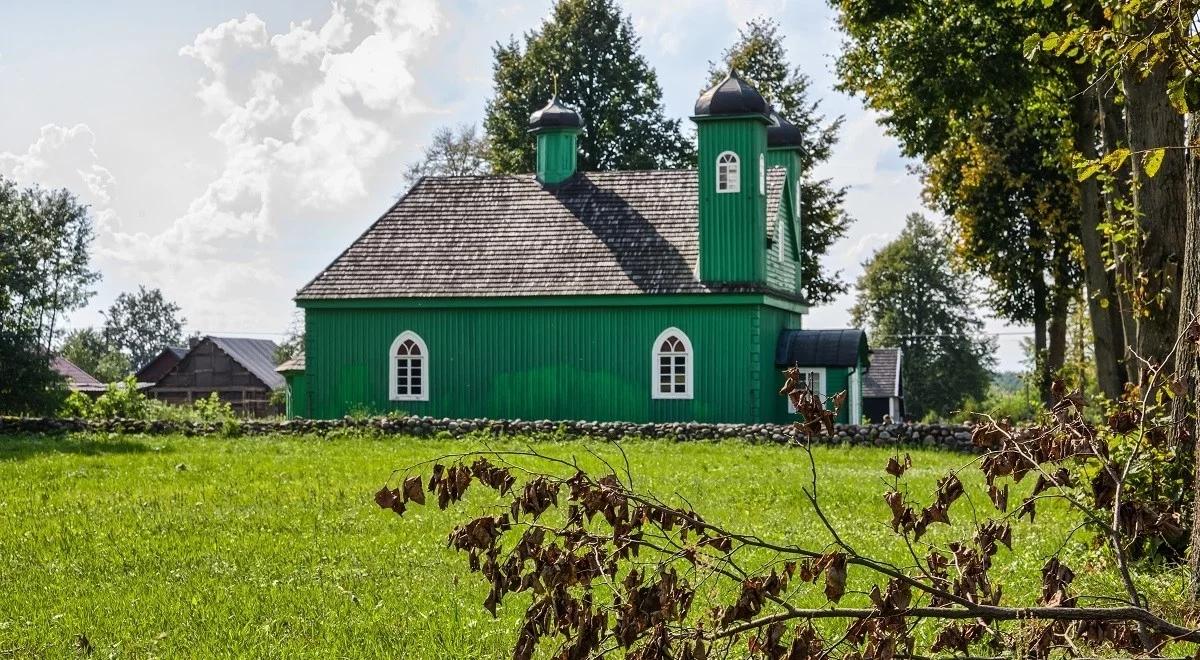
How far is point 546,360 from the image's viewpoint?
96.4 feet

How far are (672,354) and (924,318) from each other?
44665 mm

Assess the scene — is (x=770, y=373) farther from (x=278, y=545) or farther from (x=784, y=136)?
(x=278, y=545)

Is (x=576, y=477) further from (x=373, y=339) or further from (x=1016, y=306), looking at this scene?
(x=1016, y=306)

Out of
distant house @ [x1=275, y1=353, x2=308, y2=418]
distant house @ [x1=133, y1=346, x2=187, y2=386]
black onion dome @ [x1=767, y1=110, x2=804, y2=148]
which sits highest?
black onion dome @ [x1=767, y1=110, x2=804, y2=148]

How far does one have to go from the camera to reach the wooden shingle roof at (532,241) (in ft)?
95.9

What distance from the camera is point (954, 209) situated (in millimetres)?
34875

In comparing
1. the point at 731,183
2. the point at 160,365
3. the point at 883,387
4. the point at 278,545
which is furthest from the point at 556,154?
the point at 160,365

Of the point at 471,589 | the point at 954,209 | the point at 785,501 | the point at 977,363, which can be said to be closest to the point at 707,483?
the point at 785,501

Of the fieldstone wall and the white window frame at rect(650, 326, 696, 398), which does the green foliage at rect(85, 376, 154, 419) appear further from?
the white window frame at rect(650, 326, 696, 398)

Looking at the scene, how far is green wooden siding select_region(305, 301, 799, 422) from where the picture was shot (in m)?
28.4

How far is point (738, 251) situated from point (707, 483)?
12175 mm

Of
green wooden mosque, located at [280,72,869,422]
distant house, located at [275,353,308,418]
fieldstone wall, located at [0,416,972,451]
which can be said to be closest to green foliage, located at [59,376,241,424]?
distant house, located at [275,353,308,418]

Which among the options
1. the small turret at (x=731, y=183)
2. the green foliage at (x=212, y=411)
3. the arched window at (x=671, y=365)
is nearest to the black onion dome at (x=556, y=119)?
the small turret at (x=731, y=183)

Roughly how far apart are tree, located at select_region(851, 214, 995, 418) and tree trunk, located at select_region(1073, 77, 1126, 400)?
146ft
